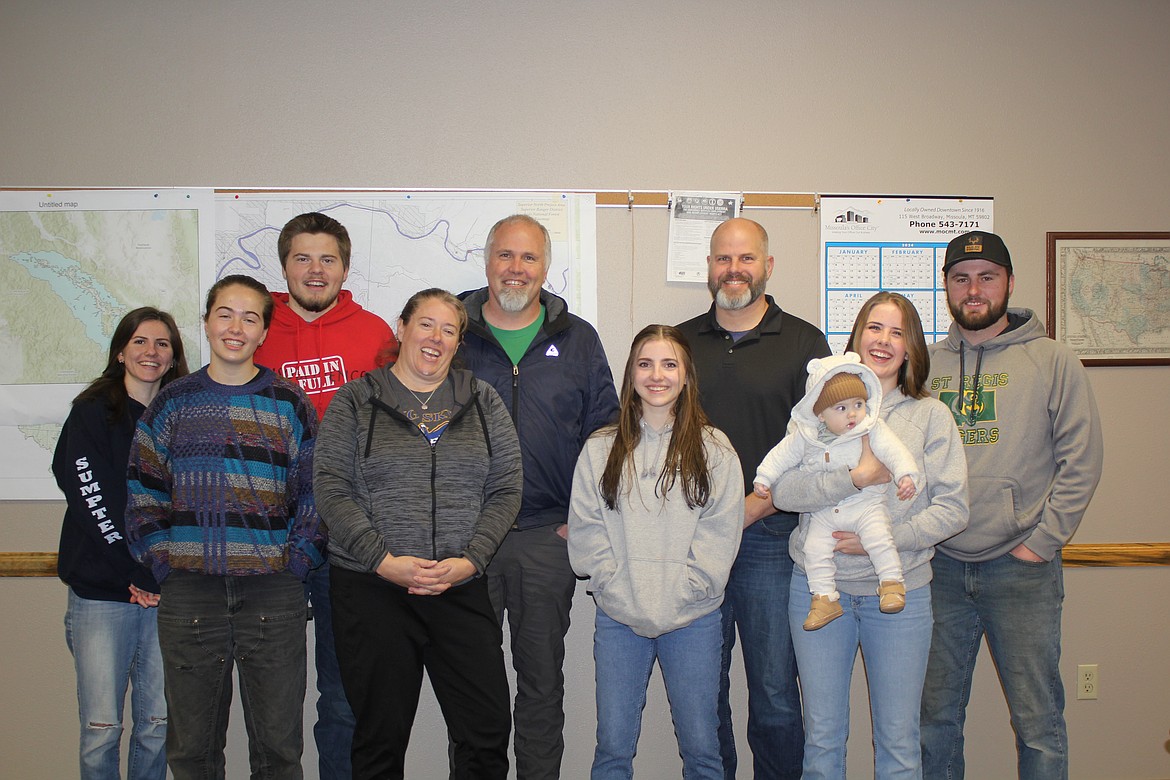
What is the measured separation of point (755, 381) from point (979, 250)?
0.86 metres

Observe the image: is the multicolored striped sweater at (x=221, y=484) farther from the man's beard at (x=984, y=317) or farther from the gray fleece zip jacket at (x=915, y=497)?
the man's beard at (x=984, y=317)

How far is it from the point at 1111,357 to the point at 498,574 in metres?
2.64

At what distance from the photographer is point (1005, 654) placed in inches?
93.7

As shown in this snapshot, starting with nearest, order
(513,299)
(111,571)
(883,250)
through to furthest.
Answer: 1. (111,571)
2. (513,299)
3. (883,250)

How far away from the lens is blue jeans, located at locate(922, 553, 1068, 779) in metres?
2.33

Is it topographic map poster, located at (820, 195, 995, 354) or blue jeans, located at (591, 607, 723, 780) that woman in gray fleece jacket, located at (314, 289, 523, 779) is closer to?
blue jeans, located at (591, 607, 723, 780)

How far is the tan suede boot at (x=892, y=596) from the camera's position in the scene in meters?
1.97

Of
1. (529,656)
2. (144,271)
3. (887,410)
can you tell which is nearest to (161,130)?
(144,271)

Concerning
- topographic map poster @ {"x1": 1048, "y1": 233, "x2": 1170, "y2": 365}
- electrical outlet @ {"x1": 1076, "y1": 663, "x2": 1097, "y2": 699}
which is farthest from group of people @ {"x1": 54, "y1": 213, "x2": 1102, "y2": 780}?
electrical outlet @ {"x1": 1076, "y1": 663, "x2": 1097, "y2": 699}

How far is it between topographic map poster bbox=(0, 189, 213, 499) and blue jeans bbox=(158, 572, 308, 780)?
123 centimetres

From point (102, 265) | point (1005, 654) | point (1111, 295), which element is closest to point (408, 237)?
point (102, 265)

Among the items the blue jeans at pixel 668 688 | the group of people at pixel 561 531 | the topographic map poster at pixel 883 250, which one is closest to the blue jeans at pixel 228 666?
the group of people at pixel 561 531

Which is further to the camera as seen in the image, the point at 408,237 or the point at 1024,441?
the point at 408,237

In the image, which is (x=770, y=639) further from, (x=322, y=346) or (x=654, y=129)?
(x=654, y=129)
